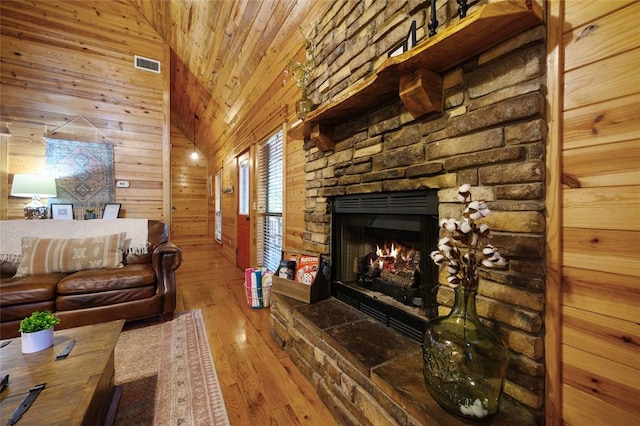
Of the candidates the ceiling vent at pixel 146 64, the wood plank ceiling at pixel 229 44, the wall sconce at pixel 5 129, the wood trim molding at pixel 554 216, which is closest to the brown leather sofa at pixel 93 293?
the wall sconce at pixel 5 129

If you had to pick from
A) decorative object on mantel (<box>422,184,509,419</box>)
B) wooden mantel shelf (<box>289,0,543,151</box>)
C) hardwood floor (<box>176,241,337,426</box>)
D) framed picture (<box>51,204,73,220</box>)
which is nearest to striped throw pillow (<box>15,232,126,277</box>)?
hardwood floor (<box>176,241,337,426</box>)

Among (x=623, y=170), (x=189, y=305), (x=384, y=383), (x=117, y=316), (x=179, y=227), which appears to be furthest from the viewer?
(x=179, y=227)

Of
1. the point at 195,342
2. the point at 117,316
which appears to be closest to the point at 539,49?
the point at 195,342

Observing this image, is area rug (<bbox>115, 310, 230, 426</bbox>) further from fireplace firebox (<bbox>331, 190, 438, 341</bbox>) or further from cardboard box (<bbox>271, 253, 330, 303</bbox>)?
fireplace firebox (<bbox>331, 190, 438, 341</bbox>)

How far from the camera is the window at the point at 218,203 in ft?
Answer: 21.2

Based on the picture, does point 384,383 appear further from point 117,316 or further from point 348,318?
point 117,316

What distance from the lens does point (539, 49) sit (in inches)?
36.0

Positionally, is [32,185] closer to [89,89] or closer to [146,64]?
[89,89]

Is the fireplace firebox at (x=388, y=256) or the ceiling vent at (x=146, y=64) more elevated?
the ceiling vent at (x=146, y=64)

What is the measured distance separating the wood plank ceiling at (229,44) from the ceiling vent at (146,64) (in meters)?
0.41

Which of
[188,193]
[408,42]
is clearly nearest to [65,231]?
[408,42]

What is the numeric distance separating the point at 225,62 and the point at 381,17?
2.85 metres

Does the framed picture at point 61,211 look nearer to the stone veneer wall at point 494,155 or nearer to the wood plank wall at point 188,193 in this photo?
the stone veneer wall at point 494,155

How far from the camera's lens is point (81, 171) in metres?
3.44
